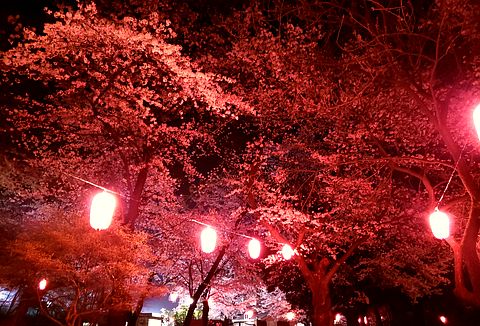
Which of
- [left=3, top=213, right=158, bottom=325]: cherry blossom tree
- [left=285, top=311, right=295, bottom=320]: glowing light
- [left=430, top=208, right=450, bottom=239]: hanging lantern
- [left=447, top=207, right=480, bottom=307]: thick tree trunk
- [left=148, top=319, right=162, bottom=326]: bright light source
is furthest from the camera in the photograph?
[left=285, top=311, right=295, bottom=320]: glowing light

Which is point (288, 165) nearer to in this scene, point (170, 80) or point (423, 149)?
point (423, 149)

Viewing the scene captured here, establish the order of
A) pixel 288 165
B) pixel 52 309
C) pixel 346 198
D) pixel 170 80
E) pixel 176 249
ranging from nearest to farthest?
pixel 170 80 → pixel 346 198 → pixel 288 165 → pixel 52 309 → pixel 176 249

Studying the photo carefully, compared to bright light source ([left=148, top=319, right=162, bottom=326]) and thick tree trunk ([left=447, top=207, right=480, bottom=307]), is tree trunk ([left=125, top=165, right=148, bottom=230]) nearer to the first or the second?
thick tree trunk ([left=447, top=207, right=480, bottom=307])

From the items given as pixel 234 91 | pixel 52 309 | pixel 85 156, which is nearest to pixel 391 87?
pixel 234 91

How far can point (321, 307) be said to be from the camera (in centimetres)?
1494

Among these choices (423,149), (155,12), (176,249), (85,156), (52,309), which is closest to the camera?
(155,12)

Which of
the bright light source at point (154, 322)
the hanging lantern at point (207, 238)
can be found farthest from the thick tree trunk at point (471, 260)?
the bright light source at point (154, 322)

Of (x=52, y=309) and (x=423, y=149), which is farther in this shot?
(x=52, y=309)

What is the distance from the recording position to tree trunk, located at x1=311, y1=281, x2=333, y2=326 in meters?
14.8

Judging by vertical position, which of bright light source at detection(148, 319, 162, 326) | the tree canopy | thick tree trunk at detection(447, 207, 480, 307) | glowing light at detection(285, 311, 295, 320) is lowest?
thick tree trunk at detection(447, 207, 480, 307)

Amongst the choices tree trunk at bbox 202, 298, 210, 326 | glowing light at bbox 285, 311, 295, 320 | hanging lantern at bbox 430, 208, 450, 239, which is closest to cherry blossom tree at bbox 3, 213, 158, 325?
hanging lantern at bbox 430, 208, 450, 239

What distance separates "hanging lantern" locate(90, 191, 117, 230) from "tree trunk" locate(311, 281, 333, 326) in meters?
10.2

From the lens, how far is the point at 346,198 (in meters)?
14.8

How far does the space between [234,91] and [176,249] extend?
12763 mm
